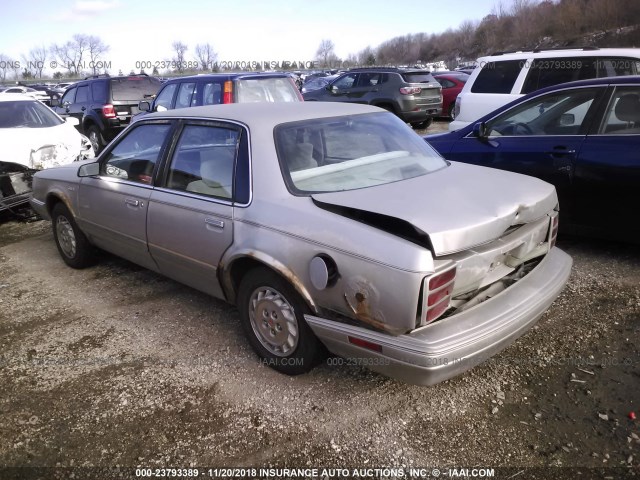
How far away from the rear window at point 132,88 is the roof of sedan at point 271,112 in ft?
28.6

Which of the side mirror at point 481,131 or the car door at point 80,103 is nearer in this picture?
the side mirror at point 481,131

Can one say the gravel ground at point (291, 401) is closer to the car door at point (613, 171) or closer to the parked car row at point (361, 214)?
the parked car row at point (361, 214)

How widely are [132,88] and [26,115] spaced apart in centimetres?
418

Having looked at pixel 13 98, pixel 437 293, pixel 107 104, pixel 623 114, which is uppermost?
pixel 623 114

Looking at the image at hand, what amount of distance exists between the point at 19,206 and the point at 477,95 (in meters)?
6.69

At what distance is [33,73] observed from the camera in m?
73.2

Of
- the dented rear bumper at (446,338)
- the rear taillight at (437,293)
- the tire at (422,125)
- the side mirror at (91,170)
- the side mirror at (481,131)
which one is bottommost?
the dented rear bumper at (446,338)

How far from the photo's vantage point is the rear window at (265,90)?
7.97 meters

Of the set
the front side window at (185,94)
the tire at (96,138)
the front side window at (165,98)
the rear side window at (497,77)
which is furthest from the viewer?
the tire at (96,138)

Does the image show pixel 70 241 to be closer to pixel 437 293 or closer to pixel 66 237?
pixel 66 237

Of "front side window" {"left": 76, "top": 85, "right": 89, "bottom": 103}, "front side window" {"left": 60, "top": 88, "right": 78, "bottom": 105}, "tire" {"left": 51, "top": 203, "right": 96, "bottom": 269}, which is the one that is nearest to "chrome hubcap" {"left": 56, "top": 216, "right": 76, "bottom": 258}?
"tire" {"left": 51, "top": 203, "right": 96, "bottom": 269}

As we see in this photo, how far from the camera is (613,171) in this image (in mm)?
4160

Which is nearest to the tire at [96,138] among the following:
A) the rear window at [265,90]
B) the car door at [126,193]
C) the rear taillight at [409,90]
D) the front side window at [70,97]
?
the front side window at [70,97]

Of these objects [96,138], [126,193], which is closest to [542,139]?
[126,193]
